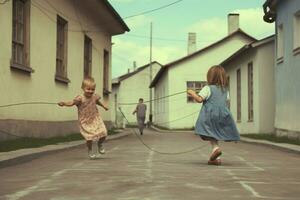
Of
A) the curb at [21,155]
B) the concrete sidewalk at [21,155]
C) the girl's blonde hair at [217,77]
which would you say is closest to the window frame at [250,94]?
the curb at [21,155]

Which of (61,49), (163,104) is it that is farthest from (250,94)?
(163,104)

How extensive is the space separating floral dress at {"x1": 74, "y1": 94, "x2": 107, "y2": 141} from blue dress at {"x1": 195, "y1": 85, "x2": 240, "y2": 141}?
2.21 metres

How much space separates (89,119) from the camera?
11.9 meters

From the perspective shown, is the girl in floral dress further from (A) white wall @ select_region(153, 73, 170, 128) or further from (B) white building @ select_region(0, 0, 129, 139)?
(A) white wall @ select_region(153, 73, 170, 128)

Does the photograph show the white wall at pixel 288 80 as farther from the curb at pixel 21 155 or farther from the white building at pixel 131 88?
the white building at pixel 131 88

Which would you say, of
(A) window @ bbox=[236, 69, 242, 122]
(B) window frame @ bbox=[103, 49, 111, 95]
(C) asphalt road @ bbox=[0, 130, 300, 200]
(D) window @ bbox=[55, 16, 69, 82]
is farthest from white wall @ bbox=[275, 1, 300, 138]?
(B) window frame @ bbox=[103, 49, 111, 95]

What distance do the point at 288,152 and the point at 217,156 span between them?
4.44 m

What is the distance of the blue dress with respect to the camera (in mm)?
10500

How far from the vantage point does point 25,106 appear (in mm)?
15203

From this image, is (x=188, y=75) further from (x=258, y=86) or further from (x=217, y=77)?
(x=217, y=77)

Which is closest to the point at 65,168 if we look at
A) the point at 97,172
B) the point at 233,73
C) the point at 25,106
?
the point at 97,172

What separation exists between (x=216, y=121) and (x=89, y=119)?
267cm

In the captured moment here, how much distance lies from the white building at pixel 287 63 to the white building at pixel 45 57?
621cm

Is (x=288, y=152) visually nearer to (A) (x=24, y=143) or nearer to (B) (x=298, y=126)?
(B) (x=298, y=126)
